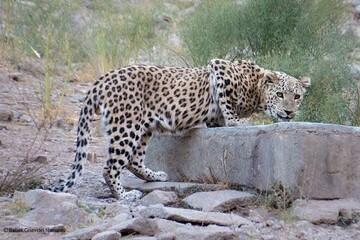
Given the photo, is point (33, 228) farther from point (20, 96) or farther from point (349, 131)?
point (20, 96)

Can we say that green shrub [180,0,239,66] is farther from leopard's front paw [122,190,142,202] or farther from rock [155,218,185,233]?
rock [155,218,185,233]

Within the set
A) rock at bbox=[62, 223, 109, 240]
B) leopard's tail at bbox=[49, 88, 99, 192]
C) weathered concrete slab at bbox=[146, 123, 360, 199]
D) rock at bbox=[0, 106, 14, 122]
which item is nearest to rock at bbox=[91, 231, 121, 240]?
rock at bbox=[62, 223, 109, 240]

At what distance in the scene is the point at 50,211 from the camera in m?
7.53

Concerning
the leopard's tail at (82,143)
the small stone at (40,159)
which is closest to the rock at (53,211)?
the leopard's tail at (82,143)

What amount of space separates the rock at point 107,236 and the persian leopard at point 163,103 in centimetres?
234

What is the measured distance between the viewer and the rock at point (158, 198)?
27.7ft

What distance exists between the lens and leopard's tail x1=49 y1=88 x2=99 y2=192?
29.0ft

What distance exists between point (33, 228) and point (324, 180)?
283cm

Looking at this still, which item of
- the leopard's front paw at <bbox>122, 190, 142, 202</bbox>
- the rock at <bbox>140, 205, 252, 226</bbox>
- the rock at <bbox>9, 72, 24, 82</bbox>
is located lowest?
the rock at <bbox>140, 205, 252, 226</bbox>

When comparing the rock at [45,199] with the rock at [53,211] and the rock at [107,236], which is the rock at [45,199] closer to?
the rock at [53,211]

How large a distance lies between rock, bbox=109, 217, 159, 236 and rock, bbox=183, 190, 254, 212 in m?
1.20

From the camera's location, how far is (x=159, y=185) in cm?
932

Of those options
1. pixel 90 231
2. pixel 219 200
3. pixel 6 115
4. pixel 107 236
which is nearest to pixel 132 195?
pixel 219 200

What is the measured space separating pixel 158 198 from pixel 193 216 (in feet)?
3.71
